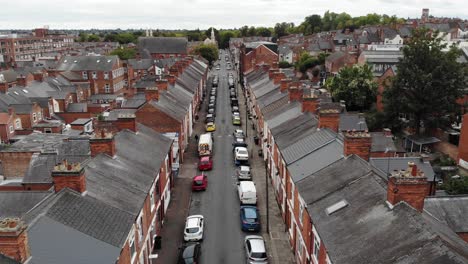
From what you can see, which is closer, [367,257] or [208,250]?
[367,257]

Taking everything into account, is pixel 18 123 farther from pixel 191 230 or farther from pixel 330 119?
pixel 330 119

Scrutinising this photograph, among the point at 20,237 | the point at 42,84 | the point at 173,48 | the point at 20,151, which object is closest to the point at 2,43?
the point at 173,48

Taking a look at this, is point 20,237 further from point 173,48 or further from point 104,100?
point 173,48

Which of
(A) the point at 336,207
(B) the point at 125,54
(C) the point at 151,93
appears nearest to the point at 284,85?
(C) the point at 151,93

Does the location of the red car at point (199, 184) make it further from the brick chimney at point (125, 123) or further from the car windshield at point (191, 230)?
the car windshield at point (191, 230)

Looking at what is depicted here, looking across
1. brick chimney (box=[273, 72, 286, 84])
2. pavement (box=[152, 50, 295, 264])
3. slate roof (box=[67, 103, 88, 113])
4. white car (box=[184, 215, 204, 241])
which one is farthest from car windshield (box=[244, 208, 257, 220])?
slate roof (box=[67, 103, 88, 113])

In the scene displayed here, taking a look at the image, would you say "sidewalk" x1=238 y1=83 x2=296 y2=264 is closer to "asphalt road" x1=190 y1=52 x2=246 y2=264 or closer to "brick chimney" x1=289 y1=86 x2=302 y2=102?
"asphalt road" x1=190 y1=52 x2=246 y2=264

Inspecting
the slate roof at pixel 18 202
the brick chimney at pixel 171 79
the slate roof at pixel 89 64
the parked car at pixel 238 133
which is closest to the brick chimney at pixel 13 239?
the slate roof at pixel 18 202
